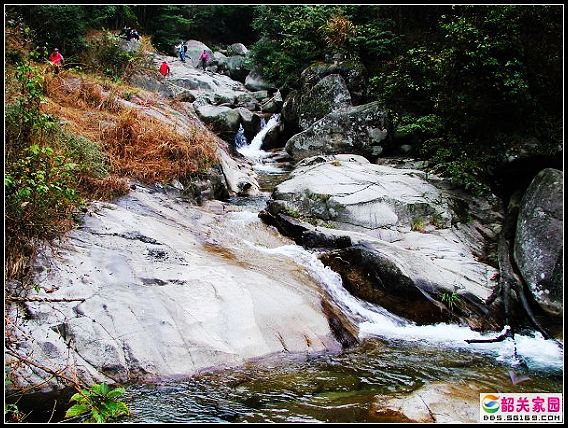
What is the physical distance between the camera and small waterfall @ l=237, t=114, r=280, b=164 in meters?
14.7

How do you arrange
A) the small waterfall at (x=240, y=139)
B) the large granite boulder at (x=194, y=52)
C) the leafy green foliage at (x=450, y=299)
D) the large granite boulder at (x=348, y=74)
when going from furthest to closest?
1. the large granite boulder at (x=194, y=52)
2. the small waterfall at (x=240, y=139)
3. the large granite boulder at (x=348, y=74)
4. the leafy green foliage at (x=450, y=299)

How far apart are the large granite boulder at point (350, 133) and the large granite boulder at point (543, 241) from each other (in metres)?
5.73

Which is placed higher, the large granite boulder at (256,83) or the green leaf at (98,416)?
the large granite boulder at (256,83)

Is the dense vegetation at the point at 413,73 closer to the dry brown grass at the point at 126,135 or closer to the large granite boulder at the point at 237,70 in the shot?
the dry brown grass at the point at 126,135

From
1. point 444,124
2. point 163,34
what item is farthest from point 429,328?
point 163,34

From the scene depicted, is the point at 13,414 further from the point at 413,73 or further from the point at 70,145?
the point at 413,73

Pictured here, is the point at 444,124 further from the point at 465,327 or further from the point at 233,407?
the point at 233,407

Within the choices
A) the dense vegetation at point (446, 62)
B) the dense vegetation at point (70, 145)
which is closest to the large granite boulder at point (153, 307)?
the dense vegetation at point (70, 145)

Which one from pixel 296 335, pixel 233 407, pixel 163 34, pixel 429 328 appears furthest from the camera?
pixel 163 34

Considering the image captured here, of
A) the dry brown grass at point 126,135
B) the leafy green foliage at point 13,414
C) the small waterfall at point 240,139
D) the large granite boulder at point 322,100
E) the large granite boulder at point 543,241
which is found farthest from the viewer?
the small waterfall at point 240,139

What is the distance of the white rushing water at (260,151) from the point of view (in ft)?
43.5

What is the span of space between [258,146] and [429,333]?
11.0 m

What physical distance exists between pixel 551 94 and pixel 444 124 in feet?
6.67

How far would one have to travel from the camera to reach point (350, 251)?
6.59 metres
